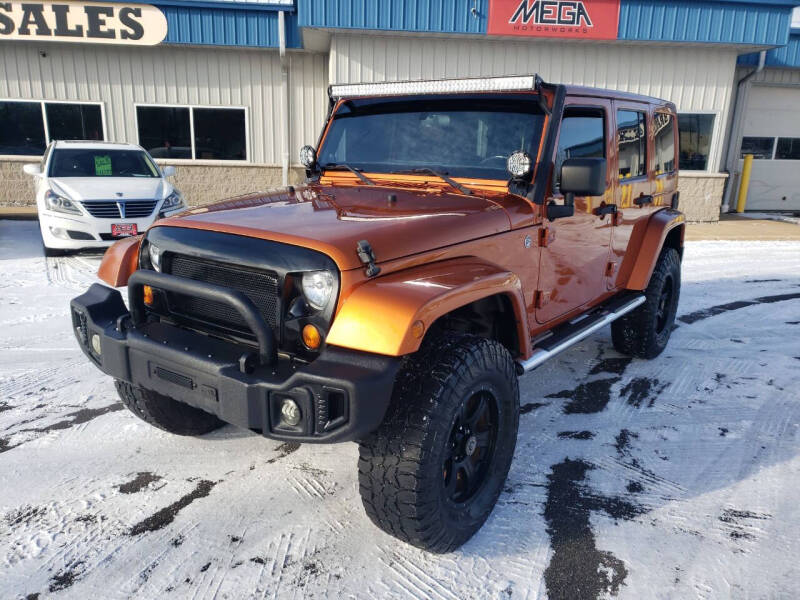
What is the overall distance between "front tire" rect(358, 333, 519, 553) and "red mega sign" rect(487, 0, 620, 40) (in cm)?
1008

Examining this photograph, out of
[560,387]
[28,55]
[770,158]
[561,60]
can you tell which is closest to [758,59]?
[770,158]

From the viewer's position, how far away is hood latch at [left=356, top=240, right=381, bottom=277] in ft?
7.55

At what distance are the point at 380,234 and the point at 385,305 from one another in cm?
41

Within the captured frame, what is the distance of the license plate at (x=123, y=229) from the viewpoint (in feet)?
25.6

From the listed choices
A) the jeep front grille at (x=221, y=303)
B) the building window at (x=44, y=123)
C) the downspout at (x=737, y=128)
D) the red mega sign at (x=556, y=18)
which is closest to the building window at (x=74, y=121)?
the building window at (x=44, y=123)

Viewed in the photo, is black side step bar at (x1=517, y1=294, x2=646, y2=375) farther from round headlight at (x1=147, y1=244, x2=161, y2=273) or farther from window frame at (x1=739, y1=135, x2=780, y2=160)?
window frame at (x1=739, y1=135, x2=780, y2=160)

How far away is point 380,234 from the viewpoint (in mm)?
2465

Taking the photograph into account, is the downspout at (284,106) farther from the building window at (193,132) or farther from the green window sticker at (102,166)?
the green window sticker at (102,166)

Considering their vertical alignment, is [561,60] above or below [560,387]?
above

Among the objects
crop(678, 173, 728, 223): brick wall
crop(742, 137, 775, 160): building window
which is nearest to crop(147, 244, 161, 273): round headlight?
crop(678, 173, 728, 223): brick wall

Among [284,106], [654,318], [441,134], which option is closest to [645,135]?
[654,318]

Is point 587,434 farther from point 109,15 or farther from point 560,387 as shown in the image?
point 109,15

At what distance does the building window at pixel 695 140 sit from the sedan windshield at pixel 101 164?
409 inches

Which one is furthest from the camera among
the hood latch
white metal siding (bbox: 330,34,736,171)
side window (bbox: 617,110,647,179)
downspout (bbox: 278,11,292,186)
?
downspout (bbox: 278,11,292,186)
